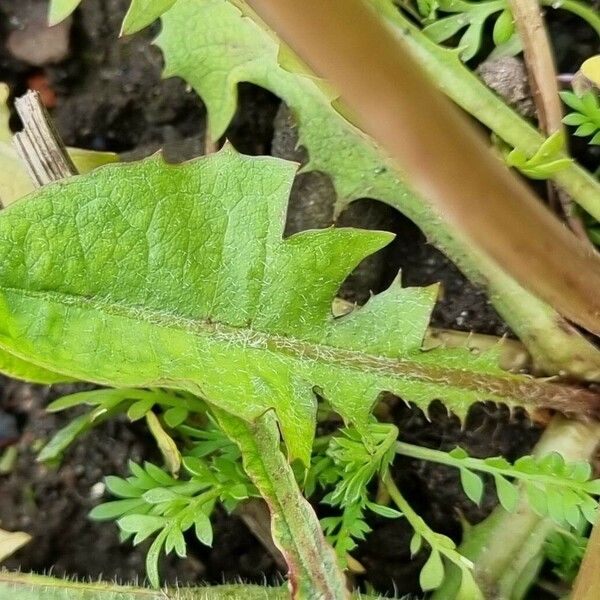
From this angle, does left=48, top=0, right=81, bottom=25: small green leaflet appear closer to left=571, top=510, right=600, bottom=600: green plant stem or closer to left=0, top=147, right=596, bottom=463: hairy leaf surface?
left=0, top=147, right=596, bottom=463: hairy leaf surface

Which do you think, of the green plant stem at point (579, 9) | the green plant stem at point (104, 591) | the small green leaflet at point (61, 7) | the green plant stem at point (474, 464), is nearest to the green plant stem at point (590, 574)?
the green plant stem at point (474, 464)

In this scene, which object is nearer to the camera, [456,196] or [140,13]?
[456,196]

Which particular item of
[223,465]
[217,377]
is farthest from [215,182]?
[223,465]

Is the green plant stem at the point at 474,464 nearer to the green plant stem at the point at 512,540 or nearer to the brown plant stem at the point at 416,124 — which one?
the green plant stem at the point at 512,540

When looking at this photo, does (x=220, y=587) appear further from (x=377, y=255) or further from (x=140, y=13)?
(x=140, y=13)

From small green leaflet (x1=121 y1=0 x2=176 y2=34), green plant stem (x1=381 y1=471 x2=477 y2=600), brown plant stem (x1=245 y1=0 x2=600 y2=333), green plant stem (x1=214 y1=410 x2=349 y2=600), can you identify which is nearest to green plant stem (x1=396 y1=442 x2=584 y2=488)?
green plant stem (x1=381 y1=471 x2=477 y2=600)

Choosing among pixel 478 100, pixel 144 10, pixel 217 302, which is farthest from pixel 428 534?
pixel 144 10

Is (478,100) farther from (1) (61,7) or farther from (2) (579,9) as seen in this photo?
(1) (61,7)
